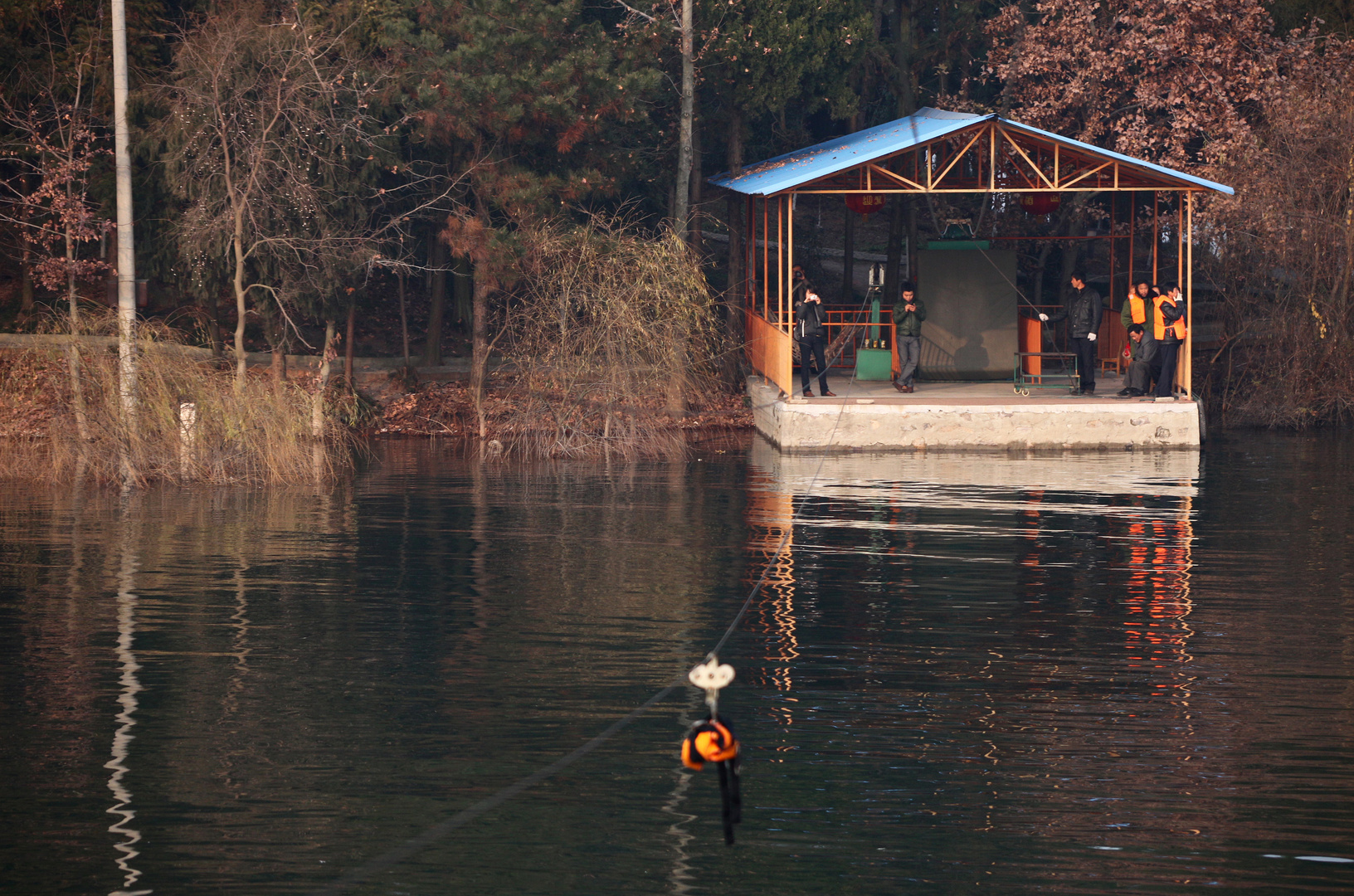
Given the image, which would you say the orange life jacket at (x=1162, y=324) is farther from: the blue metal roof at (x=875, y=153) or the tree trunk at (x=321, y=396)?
the tree trunk at (x=321, y=396)

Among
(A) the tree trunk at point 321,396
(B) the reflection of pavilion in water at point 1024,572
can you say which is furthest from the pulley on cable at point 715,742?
(A) the tree trunk at point 321,396

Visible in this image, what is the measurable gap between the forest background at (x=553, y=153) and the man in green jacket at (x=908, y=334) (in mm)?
3001

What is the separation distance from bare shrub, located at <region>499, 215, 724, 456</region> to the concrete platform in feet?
6.27

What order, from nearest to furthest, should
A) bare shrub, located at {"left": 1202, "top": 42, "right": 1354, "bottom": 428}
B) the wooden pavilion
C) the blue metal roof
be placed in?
the blue metal roof → the wooden pavilion → bare shrub, located at {"left": 1202, "top": 42, "right": 1354, "bottom": 428}

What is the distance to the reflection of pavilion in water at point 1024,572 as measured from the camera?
9.52 metres

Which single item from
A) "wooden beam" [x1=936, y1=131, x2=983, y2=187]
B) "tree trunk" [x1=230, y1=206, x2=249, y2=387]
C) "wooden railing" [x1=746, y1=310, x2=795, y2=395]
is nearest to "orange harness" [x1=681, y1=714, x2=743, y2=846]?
→ "wooden beam" [x1=936, y1=131, x2=983, y2=187]

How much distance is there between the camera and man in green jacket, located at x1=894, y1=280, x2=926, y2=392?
24.7 meters

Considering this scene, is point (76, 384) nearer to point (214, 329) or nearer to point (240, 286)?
point (240, 286)

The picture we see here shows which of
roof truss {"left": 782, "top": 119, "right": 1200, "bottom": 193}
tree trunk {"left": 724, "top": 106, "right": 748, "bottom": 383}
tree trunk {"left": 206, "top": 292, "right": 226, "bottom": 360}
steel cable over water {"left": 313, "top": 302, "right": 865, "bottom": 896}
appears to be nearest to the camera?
steel cable over water {"left": 313, "top": 302, "right": 865, "bottom": 896}

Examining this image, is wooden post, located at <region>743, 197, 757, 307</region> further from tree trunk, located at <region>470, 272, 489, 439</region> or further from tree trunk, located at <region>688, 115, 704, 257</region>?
tree trunk, located at <region>470, 272, 489, 439</region>

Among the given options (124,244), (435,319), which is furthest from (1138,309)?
(124,244)

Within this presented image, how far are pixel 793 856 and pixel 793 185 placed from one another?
16.3 meters

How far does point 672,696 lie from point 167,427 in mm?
11612

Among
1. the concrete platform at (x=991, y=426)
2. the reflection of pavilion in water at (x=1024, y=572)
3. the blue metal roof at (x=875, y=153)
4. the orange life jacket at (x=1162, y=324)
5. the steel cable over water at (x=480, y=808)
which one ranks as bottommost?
the steel cable over water at (x=480, y=808)
